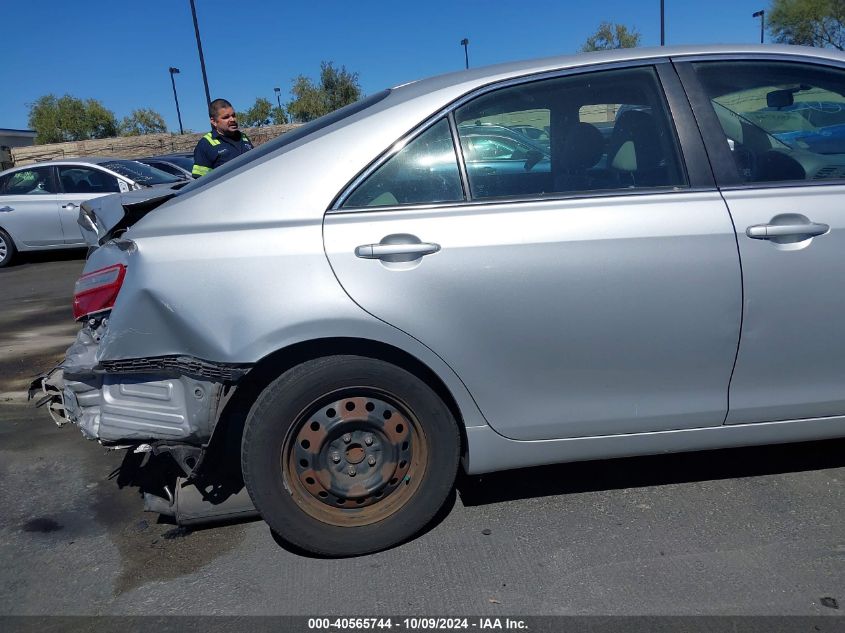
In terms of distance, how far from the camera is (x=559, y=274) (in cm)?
262

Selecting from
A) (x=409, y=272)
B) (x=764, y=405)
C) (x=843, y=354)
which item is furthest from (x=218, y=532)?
(x=843, y=354)

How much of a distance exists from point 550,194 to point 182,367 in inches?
57.8

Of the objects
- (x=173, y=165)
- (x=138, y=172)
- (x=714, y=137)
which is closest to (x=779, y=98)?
(x=714, y=137)

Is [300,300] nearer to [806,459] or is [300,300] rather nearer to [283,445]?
[283,445]

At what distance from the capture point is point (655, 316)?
2666mm

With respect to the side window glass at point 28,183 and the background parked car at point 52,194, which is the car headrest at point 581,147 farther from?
the side window glass at point 28,183

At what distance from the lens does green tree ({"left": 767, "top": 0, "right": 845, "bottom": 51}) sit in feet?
114

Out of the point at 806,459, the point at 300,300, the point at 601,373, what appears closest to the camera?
the point at 300,300

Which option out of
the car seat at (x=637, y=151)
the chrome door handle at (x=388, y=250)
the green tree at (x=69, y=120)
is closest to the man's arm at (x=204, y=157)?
the chrome door handle at (x=388, y=250)

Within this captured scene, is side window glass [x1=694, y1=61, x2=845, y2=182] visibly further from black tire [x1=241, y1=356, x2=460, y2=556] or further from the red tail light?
the red tail light

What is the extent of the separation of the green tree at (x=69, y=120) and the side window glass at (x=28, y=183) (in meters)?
54.5

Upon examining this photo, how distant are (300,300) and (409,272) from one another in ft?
1.27

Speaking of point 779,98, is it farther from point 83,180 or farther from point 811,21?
point 811,21

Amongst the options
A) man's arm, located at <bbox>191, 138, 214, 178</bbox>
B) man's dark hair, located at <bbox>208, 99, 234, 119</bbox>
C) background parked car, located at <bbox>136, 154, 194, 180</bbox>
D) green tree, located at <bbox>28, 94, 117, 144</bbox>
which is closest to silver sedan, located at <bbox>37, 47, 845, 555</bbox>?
man's arm, located at <bbox>191, 138, 214, 178</bbox>
